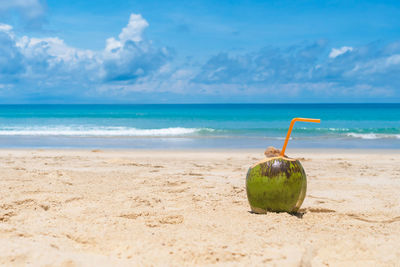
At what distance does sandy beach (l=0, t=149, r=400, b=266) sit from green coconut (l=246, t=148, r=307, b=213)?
0.15 metres

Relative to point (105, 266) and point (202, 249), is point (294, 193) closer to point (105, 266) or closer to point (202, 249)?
point (202, 249)

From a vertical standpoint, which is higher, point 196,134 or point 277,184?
point 277,184

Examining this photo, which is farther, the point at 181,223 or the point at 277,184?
the point at 277,184

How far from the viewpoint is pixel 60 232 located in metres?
3.74

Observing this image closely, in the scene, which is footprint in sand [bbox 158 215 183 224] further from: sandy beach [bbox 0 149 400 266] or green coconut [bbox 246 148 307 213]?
green coconut [bbox 246 148 307 213]

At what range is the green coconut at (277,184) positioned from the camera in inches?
171

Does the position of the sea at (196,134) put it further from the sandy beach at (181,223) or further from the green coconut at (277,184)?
the green coconut at (277,184)

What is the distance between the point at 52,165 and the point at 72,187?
3485 millimetres

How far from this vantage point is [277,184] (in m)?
4.33

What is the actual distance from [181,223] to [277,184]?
3.78 ft

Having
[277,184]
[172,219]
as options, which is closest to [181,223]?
[172,219]

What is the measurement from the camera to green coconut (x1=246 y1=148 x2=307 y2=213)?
14.2 feet

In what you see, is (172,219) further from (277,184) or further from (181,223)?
(277,184)

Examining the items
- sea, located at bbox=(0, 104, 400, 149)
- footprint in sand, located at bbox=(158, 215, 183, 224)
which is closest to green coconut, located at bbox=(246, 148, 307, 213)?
footprint in sand, located at bbox=(158, 215, 183, 224)
